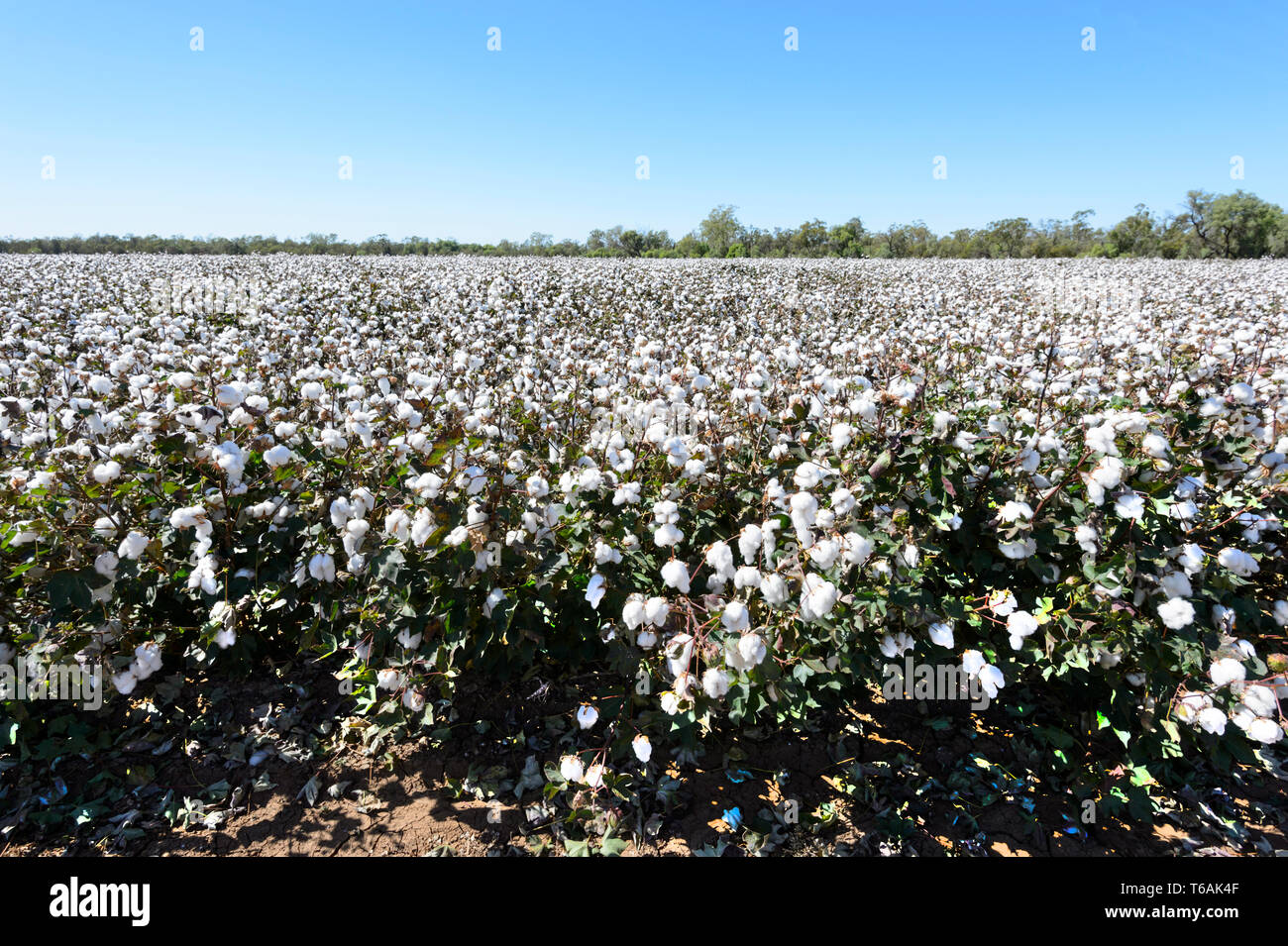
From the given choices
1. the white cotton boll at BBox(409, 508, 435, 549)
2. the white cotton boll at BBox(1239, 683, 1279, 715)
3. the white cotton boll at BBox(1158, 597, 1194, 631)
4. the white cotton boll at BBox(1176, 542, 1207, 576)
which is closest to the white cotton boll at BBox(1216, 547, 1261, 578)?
the white cotton boll at BBox(1176, 542, 1207, 576)

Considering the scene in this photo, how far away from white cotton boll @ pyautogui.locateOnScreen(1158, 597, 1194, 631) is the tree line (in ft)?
136

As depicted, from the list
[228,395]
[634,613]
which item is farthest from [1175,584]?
[228,395]

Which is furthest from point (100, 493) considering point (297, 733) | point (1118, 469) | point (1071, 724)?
point (1071, 724)

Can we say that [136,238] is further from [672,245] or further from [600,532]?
[600,532]

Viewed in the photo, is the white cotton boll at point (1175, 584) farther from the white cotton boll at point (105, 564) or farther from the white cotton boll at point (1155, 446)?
the white cotton boll at point (105, 564)

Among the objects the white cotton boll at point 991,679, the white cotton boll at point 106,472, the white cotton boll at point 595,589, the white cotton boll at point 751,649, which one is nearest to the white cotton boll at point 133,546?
the white cotton boll at point 106,472

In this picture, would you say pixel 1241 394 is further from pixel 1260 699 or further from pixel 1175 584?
pixel 1260 699

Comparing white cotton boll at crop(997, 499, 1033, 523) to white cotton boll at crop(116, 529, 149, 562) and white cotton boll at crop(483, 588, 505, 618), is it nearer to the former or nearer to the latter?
white cotton boll at crop(483, 588, 505, 618)

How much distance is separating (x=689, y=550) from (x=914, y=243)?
60917 millimetres

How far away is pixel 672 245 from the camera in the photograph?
2534 inches

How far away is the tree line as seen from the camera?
40.7 m

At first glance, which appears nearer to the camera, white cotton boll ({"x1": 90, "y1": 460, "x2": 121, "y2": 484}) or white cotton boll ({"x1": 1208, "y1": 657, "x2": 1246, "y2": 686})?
white cotton boll ({"x1": 1208, "y1": 657, "x2": 1246, "y2": 686})

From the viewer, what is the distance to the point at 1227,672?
7.52 feet
